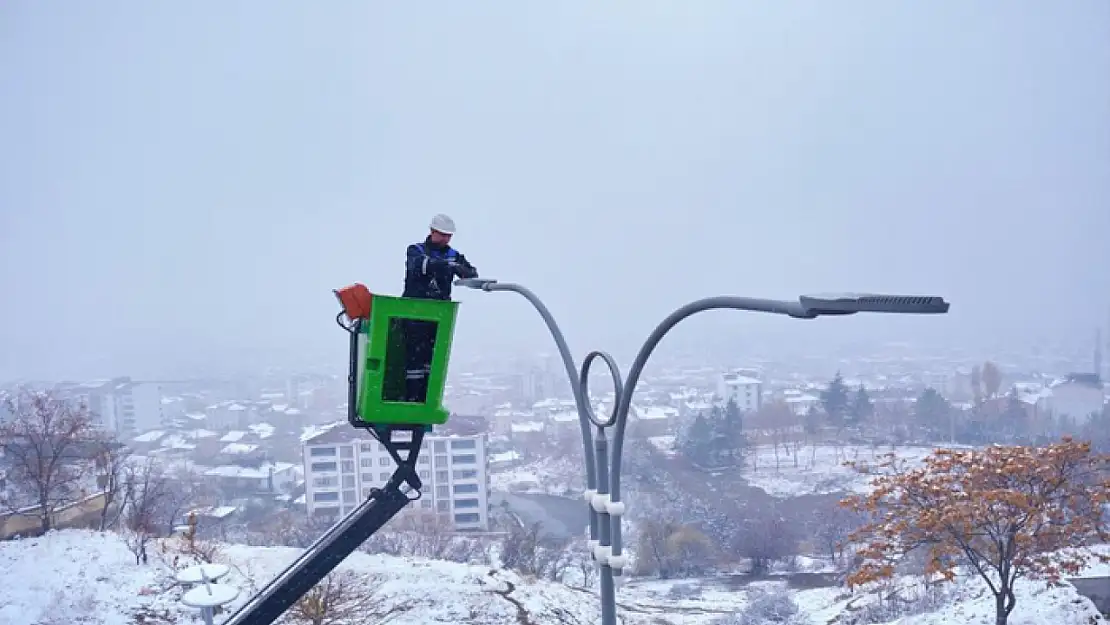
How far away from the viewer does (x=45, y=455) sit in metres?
13.7

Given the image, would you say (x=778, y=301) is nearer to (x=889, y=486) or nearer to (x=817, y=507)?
(x=889, y=486)

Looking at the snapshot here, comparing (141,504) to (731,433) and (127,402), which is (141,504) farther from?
(731,433)

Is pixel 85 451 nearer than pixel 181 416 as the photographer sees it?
Yes

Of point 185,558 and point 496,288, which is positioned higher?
point 496,288

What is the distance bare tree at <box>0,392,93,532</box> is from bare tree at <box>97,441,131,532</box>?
0.28 m

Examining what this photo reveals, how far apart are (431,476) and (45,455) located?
8.04 m

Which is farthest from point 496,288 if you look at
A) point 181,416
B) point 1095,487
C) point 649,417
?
point 181,416

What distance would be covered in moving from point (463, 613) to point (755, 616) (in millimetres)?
4962

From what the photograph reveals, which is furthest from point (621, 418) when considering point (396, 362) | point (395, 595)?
point (395, 595)

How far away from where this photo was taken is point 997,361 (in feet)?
76.7

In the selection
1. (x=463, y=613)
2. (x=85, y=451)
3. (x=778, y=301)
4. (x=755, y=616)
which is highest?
(x=778, y=301)

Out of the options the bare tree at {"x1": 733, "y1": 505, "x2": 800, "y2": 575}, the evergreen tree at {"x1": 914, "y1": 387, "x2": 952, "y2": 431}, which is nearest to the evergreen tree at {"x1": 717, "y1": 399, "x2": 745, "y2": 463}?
the bare tree at {"x1": 733, "y1": 505, "x2": 800, "y2": 575}

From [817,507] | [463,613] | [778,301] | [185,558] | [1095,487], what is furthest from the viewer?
[817,507]

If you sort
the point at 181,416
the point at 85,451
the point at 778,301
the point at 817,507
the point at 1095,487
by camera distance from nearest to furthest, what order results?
the point at 778,301 < the point at 1095,487 < the point at 85,451 < the point at 817,507 < the point at 181,416
